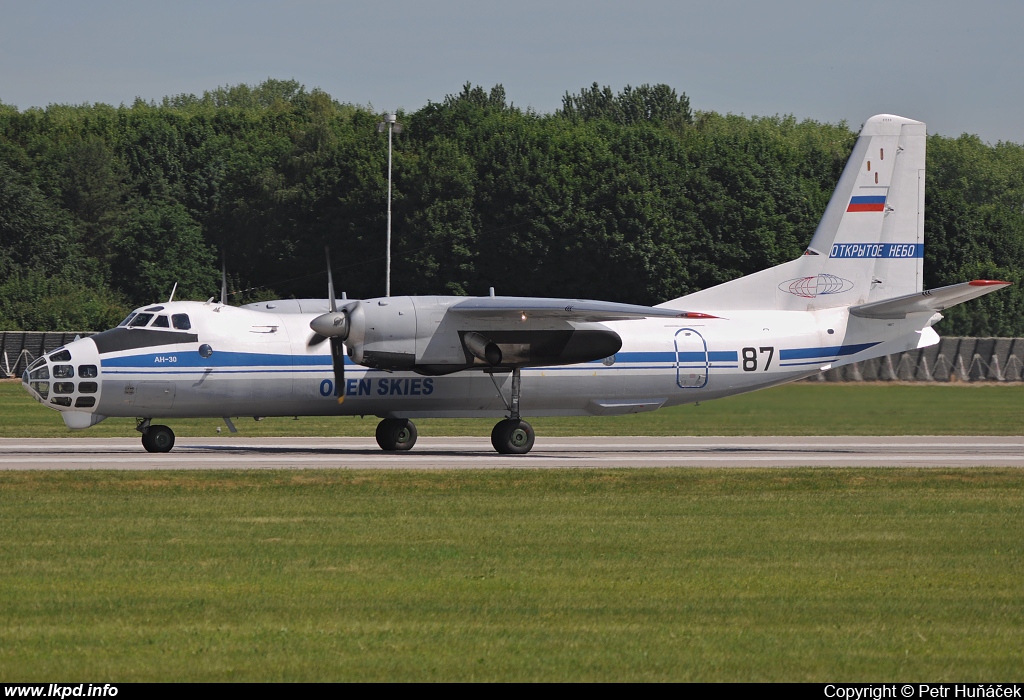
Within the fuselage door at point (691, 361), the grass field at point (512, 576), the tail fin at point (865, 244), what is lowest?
the grass field at point (512, 576)

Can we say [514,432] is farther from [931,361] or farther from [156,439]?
[931,361]

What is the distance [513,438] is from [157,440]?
813 centimetres

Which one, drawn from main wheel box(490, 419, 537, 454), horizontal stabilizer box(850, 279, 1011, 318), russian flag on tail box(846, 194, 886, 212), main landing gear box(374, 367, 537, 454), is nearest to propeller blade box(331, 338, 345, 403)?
main landing gear box(374, 367, 537, 454)

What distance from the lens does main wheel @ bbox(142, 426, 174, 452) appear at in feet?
91.9

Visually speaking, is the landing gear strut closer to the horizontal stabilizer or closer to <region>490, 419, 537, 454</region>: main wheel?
<region>490, 419, 537, 454</region>: main wheel

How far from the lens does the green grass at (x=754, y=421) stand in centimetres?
3703

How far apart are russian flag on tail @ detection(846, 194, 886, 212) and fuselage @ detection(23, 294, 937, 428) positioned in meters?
2.82

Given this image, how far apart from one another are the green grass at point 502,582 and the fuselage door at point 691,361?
8.28m

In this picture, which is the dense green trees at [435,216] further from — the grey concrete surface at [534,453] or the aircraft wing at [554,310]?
the aircraft wing at [554,310]

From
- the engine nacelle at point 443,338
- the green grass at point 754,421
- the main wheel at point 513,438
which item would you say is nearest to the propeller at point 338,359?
the engine nacelle at point 443,338

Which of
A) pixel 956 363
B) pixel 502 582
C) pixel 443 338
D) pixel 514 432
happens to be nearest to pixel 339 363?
pixel 443 338

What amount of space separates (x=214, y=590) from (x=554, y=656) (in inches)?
166

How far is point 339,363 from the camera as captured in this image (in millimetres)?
27344
